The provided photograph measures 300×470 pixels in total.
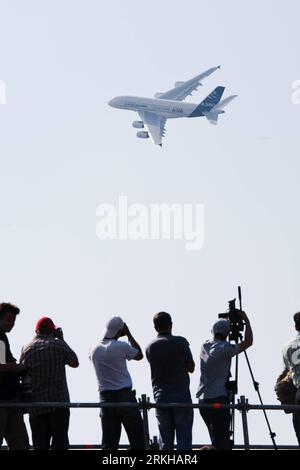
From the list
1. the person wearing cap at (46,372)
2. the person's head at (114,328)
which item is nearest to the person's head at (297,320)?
the person's head at (114,328)

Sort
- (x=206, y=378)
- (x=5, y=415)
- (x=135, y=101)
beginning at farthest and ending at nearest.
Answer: (x=135, y=101) < (x=206, y=378) < (x=5, y=415)

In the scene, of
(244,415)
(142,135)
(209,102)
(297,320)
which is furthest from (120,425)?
(209,102)

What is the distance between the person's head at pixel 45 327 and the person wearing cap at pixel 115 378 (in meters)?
0.67

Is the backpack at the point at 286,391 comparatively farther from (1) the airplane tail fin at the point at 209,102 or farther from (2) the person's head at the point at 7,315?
(1) the airplane tail fin at the point at 209,102

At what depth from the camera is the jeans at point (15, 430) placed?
15.2 meters

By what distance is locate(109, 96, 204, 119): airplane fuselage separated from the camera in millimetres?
129875

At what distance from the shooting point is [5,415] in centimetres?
1520

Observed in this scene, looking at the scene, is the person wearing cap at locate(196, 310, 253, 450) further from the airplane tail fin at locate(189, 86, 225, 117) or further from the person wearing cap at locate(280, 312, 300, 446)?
the airplane tail fin at locate(189, 86, 225, 117)

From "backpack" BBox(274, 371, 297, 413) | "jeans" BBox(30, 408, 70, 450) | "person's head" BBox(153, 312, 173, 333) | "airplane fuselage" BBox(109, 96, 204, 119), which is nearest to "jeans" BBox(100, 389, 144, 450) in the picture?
"jeans" BBox(30, 408, 70, 450)

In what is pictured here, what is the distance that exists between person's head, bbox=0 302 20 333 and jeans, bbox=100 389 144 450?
1.70 metres
